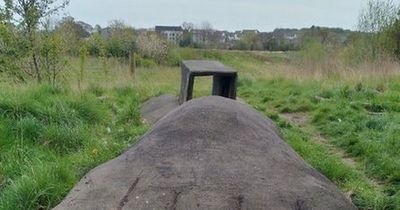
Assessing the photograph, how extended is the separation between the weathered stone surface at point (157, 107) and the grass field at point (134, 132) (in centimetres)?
33

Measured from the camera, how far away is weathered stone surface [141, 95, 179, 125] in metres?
6.66

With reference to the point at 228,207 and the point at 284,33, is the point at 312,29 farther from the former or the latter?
the point at 228,207

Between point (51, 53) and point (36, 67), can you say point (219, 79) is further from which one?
point (36, 67)

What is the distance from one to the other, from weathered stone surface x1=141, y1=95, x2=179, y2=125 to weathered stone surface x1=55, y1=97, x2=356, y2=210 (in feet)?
10.0

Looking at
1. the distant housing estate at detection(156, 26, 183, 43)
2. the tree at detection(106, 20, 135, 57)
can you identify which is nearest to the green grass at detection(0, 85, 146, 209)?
the tree at detection(106, 20, 135, 57)

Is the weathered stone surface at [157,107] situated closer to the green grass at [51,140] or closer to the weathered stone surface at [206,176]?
the green grass at [51,140]

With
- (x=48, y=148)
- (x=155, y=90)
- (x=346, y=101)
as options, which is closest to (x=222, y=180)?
(x=48, y=148)

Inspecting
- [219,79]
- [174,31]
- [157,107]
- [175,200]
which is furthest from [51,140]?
[174,31]

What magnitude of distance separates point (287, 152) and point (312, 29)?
1033 inches

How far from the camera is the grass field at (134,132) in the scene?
11.3ft

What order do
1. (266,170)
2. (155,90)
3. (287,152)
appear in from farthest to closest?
(155,90) → (287,152) → (266,170)

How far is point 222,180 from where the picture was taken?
2.62 metres

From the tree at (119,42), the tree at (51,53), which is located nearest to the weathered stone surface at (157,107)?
the tree at (51,53)

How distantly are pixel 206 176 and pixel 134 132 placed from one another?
9.59ft
